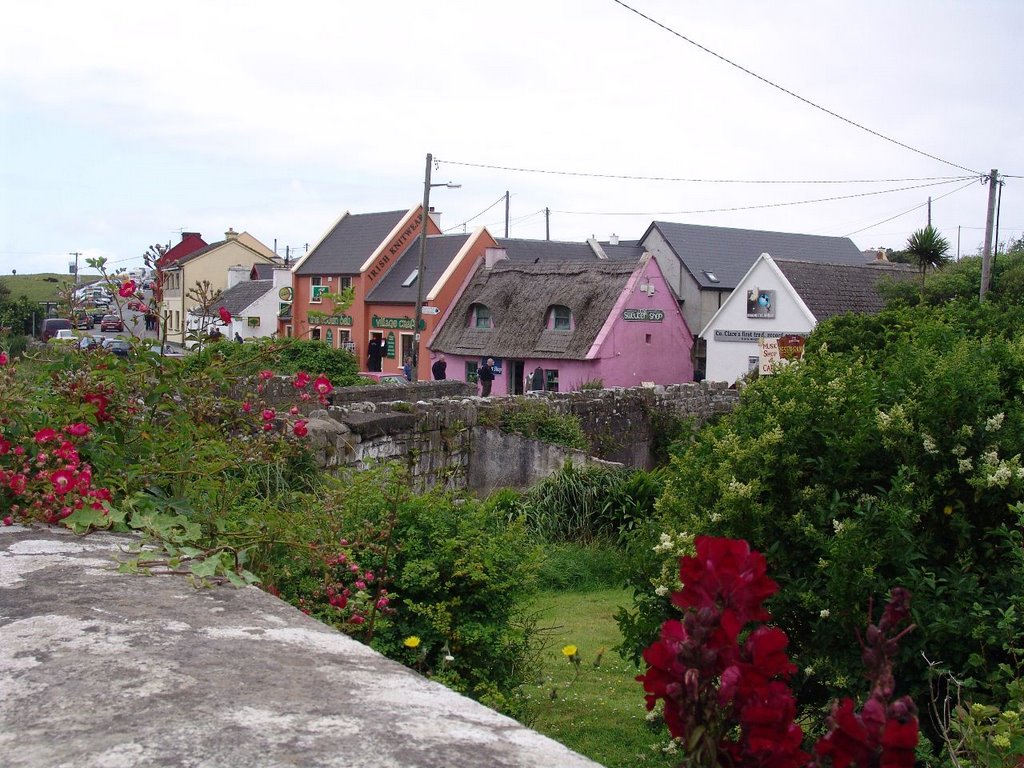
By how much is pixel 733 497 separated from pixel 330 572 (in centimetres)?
201

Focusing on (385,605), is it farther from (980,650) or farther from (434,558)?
(980,650)

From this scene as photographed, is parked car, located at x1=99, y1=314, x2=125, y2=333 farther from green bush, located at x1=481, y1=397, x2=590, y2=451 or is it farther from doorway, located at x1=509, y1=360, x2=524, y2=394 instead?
doorway, located at x1=509, y1=360, x2=524, y2=394

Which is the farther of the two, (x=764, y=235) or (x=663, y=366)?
(x=764, y=235)

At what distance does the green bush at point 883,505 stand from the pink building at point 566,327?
3277 cm

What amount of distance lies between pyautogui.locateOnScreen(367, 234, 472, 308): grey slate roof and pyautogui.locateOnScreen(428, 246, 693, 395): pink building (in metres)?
1.84

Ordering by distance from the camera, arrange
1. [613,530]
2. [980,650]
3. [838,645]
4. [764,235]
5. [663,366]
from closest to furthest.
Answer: [980,650] < [838,645] < [613,530] < [663,366] < [764,235]

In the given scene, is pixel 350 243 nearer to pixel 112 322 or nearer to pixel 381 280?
pixel 381 280

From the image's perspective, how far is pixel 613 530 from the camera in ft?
41.8

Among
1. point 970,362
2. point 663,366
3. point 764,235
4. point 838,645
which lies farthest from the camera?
point 764,235

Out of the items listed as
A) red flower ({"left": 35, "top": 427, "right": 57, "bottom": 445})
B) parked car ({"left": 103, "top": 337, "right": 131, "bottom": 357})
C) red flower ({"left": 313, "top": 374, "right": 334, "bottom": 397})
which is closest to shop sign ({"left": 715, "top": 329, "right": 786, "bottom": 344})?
parked car ({"left": 103, "top": 337, "right": 131, "bottom": 357})

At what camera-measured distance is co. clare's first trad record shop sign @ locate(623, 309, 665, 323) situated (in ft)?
130

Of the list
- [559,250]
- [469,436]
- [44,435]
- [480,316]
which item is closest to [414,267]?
[480,316]

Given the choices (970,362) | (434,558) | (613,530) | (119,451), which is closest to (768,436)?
(970,362)

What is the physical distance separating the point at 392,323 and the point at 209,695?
1721 inches
